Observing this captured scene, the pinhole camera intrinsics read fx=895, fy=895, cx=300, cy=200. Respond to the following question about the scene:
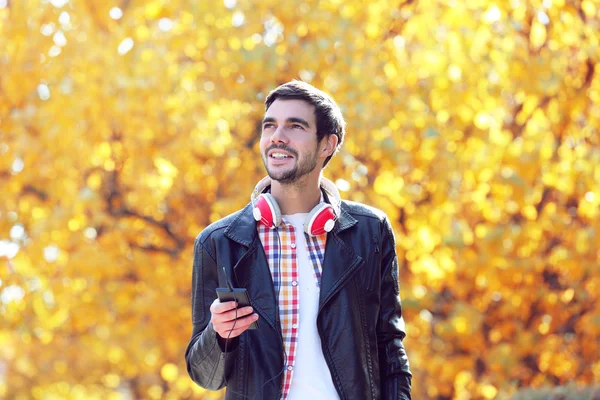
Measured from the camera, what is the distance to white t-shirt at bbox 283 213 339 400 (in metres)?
2.61

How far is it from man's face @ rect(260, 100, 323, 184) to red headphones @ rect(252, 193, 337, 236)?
80 mm

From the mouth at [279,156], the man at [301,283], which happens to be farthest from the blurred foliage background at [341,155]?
the mouth at [279,156]

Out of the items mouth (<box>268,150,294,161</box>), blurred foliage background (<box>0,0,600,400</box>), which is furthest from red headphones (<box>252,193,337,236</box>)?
blurred foliage background (<box>0,0,600,400</box>)

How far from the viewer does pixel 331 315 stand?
8.83ft

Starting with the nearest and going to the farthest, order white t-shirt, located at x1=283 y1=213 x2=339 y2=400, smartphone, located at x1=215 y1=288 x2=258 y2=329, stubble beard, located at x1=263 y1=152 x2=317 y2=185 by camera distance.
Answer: smartphone, located at x1=215 y1=288 x2=258 y2=329 < white t-shirt, located at x1=283 y1=213 x2=339 y2=400 < stubble beard, located at x1=263 y1=152 x2=317 y2=185

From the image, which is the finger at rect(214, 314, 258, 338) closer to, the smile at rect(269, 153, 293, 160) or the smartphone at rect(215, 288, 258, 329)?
the smartphone at rect(215, 288, 258, 329)

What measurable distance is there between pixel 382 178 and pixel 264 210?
4.26 metres

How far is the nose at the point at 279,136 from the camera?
276cm

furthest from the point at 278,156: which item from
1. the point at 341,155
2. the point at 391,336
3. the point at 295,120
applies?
the point at 341,155

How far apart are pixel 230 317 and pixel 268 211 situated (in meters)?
0.45

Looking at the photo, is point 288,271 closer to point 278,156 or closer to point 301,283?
point 301,283

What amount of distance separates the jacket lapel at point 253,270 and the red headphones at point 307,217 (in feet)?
0.17

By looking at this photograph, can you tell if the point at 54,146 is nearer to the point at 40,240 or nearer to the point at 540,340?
the point at 40,240

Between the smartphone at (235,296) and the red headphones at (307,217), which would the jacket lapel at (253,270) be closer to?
the red headphones at (307,217)
